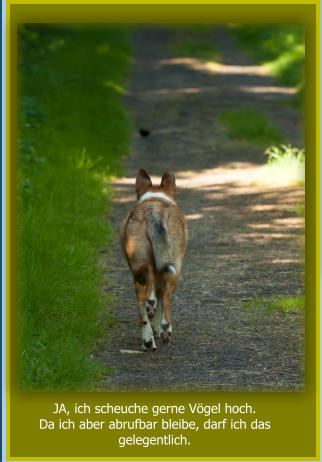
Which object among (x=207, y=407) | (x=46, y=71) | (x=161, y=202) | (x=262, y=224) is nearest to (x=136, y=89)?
(x=46, y=71)

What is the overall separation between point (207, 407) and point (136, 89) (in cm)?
1650

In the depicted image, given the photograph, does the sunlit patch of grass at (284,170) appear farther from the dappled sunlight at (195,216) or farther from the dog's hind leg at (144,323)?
the dog's hind leg at (144,323)

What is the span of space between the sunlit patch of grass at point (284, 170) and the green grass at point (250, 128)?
6.03ft

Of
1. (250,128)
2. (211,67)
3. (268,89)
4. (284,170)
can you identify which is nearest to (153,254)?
(284,170)

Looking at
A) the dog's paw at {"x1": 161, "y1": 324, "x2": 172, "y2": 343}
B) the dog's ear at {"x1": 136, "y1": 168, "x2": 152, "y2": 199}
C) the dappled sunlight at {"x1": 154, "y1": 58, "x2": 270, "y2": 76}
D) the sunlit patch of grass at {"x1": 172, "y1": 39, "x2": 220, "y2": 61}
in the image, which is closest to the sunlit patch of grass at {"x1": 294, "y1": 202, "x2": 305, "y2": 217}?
the dog's ear at {"x1": 136, "y1": 168, "x2": 152, "y2": 199}

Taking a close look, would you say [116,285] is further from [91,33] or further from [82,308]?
[91,33]

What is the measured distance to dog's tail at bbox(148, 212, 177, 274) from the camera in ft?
19.5

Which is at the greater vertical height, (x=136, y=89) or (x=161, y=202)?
(x=136, y=89)

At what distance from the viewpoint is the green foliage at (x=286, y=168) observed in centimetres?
1231

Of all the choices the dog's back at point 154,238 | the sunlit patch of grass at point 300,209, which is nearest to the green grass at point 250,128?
the sunlit patch of grass at point 300,209

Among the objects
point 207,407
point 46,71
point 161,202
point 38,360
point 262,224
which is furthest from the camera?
point 46,71

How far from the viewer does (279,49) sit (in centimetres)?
2541

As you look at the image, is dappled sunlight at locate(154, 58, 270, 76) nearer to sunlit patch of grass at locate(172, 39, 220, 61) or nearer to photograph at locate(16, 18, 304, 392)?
sunlit patch of grass at locate(172, 39, 220, 61)

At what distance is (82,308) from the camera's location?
6867mm
